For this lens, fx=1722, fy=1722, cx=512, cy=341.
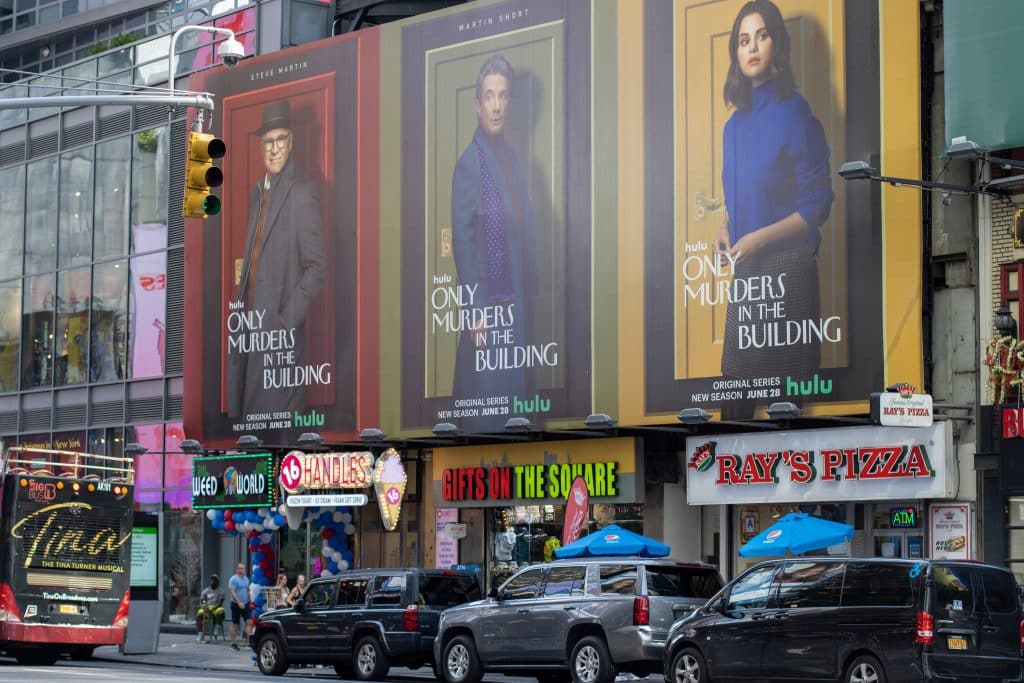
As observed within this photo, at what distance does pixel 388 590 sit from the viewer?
91.8 feet

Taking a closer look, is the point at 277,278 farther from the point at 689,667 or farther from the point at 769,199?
the point at 689,667

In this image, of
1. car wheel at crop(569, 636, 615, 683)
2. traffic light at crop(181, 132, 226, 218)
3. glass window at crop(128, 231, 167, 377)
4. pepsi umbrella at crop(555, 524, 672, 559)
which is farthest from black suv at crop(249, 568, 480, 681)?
glass window at crop(128, 231, 167, 377)

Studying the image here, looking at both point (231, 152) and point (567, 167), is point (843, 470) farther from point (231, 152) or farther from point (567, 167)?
point (231, 152)

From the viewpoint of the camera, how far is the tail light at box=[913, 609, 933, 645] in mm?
19438

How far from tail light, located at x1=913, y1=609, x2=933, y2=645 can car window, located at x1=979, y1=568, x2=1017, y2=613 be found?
44.1 inches

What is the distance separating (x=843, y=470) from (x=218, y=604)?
17291mm

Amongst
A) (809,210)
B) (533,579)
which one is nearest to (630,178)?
(809,210)

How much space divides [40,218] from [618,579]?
3037 cm

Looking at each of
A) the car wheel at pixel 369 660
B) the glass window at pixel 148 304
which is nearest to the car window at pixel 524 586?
the car wheel at pixel 369 660

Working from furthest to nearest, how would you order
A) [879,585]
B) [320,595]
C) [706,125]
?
[706,125]
[320,595]
[879,585]

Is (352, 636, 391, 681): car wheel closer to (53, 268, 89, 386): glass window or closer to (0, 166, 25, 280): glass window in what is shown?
(53, 268, 89, 386): glass window

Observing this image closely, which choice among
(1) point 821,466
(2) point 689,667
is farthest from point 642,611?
(1) point 821,466

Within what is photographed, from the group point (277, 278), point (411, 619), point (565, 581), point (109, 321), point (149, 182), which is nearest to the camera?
point (565, 581)

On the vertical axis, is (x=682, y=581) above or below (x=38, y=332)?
below
